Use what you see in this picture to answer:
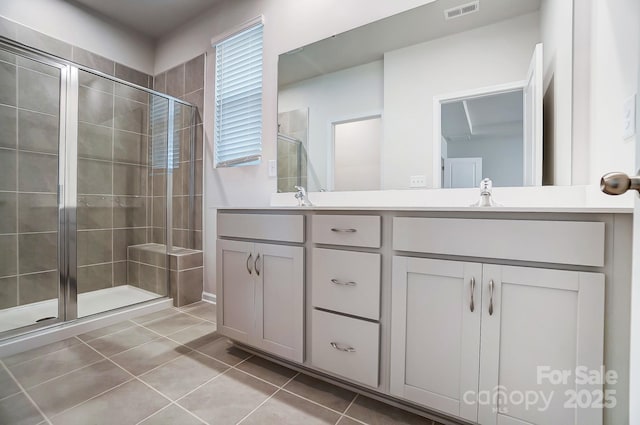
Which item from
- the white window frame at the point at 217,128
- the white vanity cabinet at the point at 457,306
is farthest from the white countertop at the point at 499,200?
Result: the white window frame at the point at 217,128

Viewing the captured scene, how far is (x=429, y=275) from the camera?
1091 mm

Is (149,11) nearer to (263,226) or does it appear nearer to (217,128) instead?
(217,128)

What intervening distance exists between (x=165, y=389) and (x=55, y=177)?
174 centimetres

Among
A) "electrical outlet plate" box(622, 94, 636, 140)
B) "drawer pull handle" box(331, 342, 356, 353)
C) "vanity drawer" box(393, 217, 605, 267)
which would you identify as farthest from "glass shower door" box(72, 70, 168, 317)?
"electrical outlet plate" box(622, 94, 636, 140)

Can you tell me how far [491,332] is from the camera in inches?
38.3

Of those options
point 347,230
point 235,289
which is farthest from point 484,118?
point 235,289

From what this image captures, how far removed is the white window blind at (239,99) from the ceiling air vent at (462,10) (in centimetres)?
139

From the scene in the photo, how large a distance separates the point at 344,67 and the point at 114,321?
96.5 inches

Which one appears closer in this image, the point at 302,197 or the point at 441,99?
the point at 441,99

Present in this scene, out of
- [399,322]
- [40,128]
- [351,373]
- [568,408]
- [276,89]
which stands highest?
[276,89]

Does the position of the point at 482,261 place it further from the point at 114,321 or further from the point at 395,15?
the point at 114,321

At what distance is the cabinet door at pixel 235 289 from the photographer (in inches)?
62.5

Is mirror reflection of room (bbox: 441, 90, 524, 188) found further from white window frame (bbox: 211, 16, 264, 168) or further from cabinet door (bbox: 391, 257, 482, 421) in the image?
white window frame (bbox: 211, 16, 264, 168)

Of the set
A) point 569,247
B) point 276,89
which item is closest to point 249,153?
point 276,89
